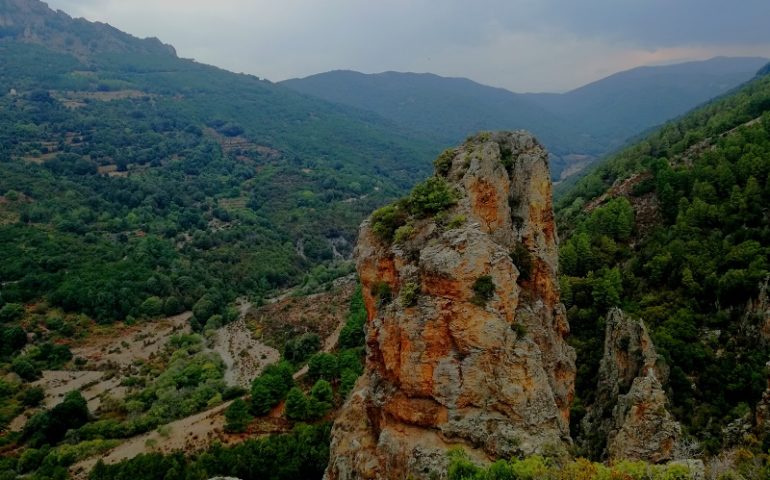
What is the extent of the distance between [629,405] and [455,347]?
11659mm

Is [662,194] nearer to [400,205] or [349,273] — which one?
[400,205]

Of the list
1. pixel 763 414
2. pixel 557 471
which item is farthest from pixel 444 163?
pixel 763 414

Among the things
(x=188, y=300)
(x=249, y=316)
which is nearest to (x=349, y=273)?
(x=249, y=316)

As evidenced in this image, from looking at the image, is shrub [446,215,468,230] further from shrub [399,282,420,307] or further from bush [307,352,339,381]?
bush [307,352,339,381]

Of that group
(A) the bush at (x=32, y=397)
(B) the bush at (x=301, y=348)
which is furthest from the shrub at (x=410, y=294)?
(A) the bush at (x=32, y=397)

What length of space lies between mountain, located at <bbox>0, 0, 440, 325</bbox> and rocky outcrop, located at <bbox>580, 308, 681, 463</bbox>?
192ft

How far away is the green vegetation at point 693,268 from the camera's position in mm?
29109

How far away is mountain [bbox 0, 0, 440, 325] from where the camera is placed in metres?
73.8

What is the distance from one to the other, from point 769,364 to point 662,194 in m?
29.5

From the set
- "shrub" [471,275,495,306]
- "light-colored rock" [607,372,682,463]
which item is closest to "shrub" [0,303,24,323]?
"shrub" [471,275,495,306]

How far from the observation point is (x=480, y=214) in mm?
19422

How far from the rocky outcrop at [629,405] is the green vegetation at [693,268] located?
233 centimetres

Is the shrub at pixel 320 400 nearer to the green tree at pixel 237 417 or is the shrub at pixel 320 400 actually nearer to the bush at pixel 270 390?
the bush at pixel 270 390

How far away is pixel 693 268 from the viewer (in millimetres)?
38781
